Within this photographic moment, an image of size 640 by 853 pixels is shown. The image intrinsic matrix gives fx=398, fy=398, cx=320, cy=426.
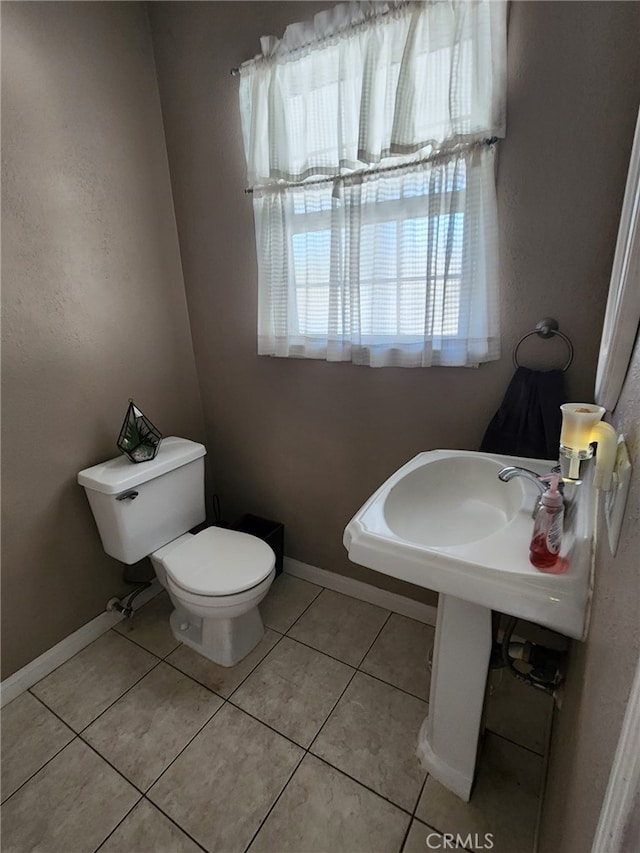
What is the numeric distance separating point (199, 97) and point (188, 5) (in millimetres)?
291

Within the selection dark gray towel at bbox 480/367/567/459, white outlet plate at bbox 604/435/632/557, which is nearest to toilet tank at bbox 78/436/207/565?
dark gray towel at bbox 480/367/567/459

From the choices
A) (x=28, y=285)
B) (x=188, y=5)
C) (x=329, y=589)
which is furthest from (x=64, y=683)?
(x=188, y=5)

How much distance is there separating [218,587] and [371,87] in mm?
1724

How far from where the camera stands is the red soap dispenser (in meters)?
0.73

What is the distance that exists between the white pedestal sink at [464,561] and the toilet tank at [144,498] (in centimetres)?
97

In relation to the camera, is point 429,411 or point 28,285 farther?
point 429,411

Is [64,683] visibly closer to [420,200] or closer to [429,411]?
[429,411]

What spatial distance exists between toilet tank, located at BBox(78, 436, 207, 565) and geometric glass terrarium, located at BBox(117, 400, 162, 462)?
32 millimetres

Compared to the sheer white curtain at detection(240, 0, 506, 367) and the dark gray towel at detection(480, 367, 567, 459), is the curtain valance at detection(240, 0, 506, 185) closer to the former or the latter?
the sheer white curtain at detection(240, 0, 506, 367)

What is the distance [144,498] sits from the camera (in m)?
1.58

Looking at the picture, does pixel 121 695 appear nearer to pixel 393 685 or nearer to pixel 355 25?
pixel 393 685

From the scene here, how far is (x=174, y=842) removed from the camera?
108cm

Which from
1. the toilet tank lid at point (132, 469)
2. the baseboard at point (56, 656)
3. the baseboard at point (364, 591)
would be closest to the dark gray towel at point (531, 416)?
the baseboard at point (364, 591)

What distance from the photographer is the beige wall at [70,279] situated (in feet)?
4.39
